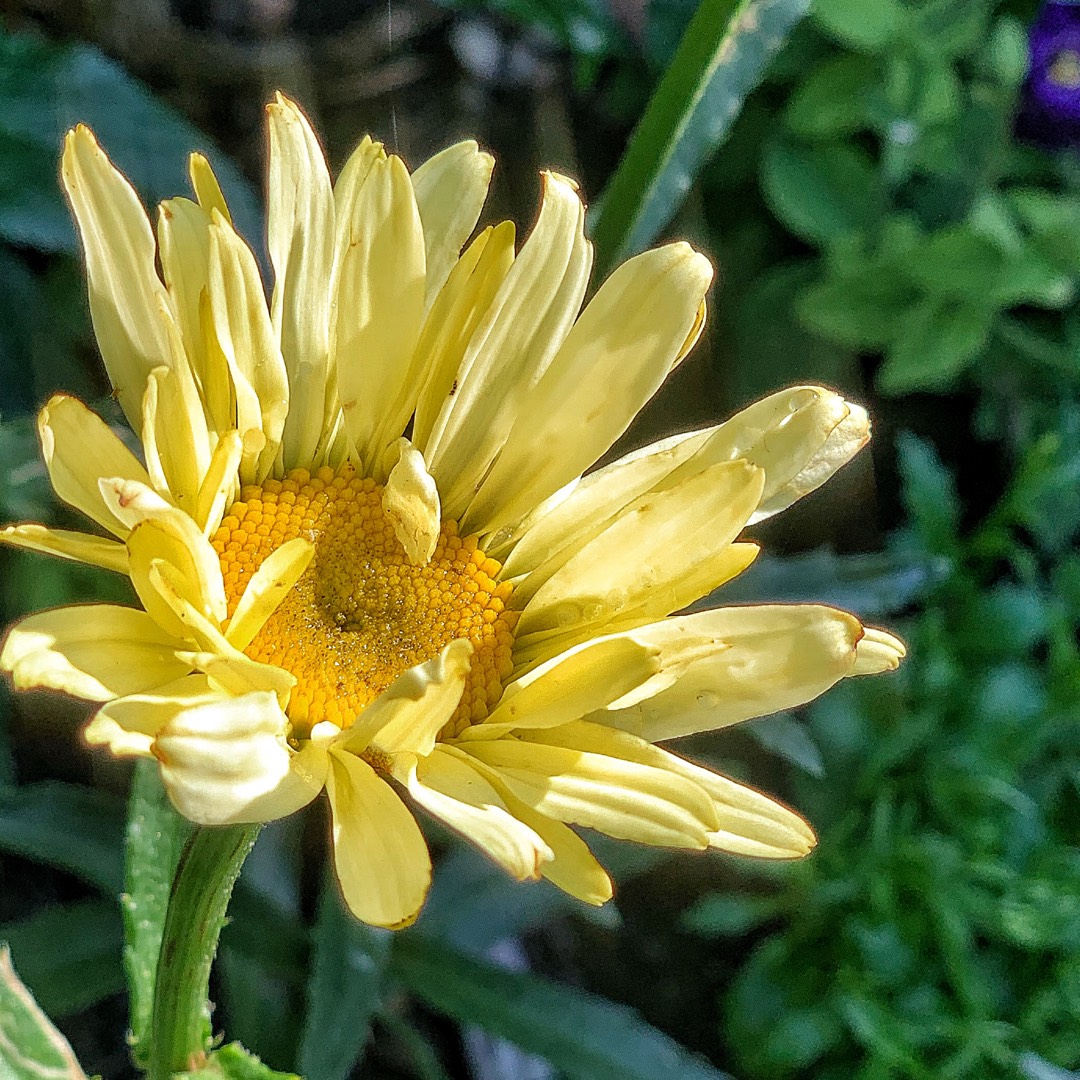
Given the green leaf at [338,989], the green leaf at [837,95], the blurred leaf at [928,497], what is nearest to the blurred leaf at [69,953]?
the green leaf at [338,989]

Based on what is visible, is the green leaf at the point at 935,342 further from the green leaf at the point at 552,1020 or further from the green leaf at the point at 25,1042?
the green leaf at the point at 25,1042

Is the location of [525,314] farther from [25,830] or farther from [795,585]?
[25,830]

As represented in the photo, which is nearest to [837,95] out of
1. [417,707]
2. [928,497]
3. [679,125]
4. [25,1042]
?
[928,497]

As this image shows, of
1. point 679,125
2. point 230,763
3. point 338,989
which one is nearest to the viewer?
point 230,763

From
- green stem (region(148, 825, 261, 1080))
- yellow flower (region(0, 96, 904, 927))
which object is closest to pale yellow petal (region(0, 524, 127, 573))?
yellow flower (region(0, 96, 904, 927))

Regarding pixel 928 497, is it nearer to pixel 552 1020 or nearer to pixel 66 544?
pixel 552 1020

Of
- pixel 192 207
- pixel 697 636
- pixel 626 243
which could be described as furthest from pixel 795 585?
pixel 192 207

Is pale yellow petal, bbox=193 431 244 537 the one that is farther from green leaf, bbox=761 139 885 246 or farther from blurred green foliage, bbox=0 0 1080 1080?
green leaf, bbox=761 139 885 246
